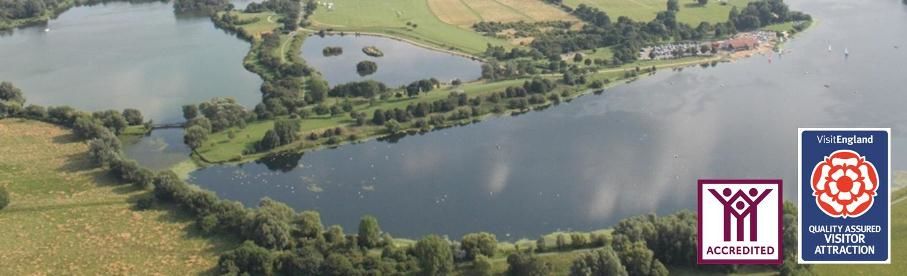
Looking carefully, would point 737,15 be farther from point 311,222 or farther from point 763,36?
point 311,222

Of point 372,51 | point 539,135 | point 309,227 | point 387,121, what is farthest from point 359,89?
point 309,227

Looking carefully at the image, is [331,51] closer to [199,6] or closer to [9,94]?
[9,94]

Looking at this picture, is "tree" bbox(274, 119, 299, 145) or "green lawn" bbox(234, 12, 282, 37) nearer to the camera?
"tree" bbox(274, 119, 299, 145)

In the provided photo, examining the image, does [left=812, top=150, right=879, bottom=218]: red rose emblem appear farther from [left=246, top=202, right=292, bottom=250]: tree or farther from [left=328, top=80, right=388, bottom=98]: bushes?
[left=328, top=80, right=388, bottom=98]: bushes

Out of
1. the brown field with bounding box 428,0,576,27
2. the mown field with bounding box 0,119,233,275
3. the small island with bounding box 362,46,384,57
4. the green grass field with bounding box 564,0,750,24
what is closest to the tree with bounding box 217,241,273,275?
the mown field with bounding box 0,119,233,275

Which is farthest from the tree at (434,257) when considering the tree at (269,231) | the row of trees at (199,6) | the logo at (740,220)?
the row of trees at (199,6)

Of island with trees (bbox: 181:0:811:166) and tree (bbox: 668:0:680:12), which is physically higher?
tree (bbox: 668:0:680:12)
